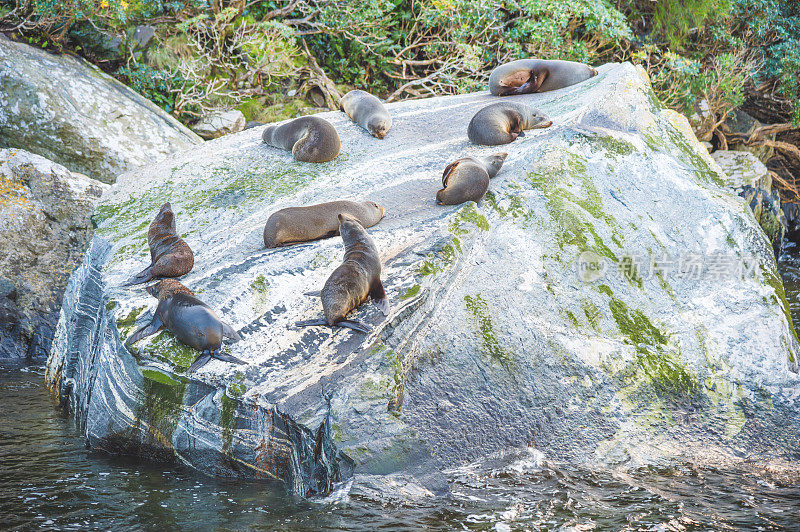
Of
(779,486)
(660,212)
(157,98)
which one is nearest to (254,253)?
(660,212)

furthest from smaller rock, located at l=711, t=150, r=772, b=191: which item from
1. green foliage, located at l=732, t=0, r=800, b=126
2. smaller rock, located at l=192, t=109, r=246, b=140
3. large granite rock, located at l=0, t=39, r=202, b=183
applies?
large granite rock, located at l=0, t=39, r=202, b=183

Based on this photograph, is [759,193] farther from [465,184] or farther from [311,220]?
[311,220]

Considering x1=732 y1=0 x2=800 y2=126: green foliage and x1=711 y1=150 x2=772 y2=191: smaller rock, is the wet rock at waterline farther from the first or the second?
x1=732 y1=0 x2=800 y2=126: green foliage

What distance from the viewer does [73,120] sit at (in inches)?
336

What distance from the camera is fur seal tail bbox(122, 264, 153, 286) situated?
450 cm

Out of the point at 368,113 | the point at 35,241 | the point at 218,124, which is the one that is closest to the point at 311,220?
the point at 368,113

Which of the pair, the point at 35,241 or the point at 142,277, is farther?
the point at 35,241

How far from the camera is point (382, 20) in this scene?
40.8 feet

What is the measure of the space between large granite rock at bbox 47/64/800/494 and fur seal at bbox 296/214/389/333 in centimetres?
9

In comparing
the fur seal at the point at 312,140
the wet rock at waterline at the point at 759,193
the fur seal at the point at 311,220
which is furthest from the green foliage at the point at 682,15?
the fur seal at the point at 311,220

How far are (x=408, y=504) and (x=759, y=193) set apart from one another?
1099cm

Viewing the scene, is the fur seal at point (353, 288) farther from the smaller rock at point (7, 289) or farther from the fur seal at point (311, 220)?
the smaller rock at point (7, 289)

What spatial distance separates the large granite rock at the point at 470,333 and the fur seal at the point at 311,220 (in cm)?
12

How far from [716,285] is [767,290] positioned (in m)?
0.42
